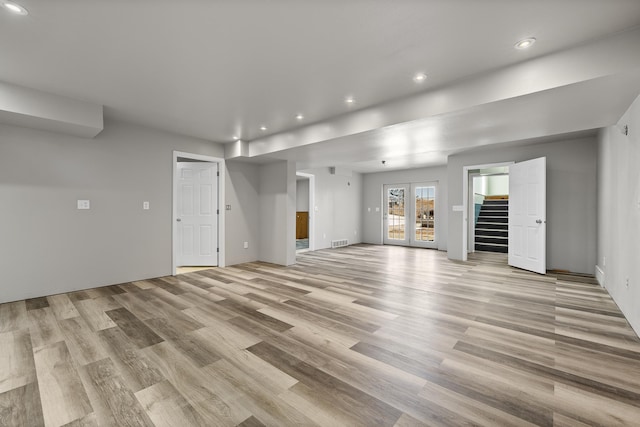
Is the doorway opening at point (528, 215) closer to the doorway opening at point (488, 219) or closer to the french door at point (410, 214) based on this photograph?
the doorway opening at point (488, 219)

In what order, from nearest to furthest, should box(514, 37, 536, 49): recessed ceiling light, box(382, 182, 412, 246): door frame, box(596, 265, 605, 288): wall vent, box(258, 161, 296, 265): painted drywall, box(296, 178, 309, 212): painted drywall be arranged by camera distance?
1. box(514, 37, 536, 49): recessed ceiling light
2. box(596, 265, 605, 288): wall vent
3. box(258, 161, 296, 265): painted drywall
4. box(382, 182, 412, 246): door frame
5. box(296, 178, 309, 212): painted drywall

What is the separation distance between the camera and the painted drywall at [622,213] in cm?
266

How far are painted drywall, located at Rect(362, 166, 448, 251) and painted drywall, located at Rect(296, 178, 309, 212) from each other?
210 cm

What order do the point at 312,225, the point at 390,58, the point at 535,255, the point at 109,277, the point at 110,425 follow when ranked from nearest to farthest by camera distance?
the point at 110,425
the point at 390,58
the point at 109,277
the point at 535,255
the point at 312,225

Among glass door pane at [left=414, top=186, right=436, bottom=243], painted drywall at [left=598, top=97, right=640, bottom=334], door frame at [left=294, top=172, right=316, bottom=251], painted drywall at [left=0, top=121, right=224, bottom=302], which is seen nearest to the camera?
painted drywall at [left=598, top=97, right=640, bottom=334]

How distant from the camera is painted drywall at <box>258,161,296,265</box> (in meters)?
5.77

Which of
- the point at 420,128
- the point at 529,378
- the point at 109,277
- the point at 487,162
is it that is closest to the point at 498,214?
the point at 487,162

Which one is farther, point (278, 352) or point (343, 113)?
point (343, 113)

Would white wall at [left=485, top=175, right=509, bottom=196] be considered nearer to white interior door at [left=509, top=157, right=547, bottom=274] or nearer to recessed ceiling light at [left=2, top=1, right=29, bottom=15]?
white interior door at [left=509, top=157, right=547, bottom=274]

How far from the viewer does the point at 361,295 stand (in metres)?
3.75

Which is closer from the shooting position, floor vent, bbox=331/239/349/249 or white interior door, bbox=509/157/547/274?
white interior door, bbox=509/157/547/274

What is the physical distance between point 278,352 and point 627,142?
13.7 ft

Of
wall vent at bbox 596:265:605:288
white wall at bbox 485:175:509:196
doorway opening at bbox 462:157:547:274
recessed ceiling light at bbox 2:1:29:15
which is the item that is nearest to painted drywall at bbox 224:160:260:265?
recessed ceiling light at bbox 2:1:29:15

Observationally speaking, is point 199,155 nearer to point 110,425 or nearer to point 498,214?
point 110,425
